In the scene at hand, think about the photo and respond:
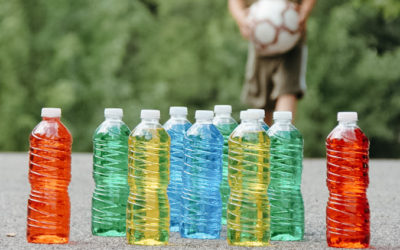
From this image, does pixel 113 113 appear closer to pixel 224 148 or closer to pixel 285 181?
pixel 224 148

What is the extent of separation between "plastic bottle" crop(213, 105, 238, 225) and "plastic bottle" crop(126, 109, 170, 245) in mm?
586

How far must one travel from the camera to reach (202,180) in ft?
16.2

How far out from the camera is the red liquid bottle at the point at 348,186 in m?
4.70

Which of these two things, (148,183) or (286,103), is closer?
(148,183)

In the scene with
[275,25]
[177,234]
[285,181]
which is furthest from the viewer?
[275,25]

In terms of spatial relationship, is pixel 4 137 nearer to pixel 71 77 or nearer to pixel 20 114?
pixel 20 114

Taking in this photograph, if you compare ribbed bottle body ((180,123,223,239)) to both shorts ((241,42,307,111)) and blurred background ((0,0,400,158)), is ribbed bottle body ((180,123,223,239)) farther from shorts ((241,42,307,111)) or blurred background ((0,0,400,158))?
blurred background ((0,0,400,158))

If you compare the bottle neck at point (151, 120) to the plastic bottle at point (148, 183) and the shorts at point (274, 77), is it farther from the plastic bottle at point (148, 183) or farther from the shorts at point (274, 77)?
the shorts at point (274, 77)

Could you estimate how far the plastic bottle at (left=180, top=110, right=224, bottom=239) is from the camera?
4.90 metres

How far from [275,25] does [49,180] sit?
4.34 meters

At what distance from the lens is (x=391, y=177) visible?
1007cm

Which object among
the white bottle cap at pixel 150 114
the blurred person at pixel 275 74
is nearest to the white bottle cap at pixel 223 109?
the white bottle cap at pixel 150 114

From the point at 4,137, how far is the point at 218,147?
2254cm

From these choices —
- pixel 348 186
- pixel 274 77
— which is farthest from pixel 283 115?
pixel 274 77
